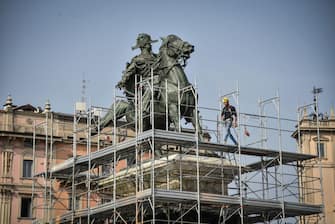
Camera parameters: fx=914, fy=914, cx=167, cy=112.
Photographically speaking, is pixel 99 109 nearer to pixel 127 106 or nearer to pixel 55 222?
pixel 127 106

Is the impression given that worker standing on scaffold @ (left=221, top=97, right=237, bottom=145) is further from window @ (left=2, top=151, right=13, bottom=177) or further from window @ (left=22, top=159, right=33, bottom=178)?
window @ (left=22, top=159, right=33, bottom=178)

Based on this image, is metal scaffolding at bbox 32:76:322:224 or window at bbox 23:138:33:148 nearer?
metal scaffolding at bbox 32:76:322:224

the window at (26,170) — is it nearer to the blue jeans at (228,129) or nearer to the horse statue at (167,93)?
the horse statue at (167,93)

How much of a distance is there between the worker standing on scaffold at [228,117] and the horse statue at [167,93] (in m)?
0.96

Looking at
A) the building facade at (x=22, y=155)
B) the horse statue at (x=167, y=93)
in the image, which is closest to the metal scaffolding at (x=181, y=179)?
the horse statue at (x=167, y=93)

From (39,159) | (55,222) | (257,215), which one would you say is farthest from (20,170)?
(257,215)

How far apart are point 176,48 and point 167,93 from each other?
2.08 m

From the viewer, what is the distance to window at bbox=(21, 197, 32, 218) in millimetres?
56250

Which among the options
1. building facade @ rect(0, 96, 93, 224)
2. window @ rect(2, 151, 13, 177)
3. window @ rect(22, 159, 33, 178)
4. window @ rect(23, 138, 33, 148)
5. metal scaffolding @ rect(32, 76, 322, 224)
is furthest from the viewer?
window @ rect(22, 159, 33, 178)

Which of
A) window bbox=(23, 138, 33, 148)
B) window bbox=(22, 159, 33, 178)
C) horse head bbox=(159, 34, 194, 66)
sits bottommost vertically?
horse head bbox=(159, 34, 194, 66)

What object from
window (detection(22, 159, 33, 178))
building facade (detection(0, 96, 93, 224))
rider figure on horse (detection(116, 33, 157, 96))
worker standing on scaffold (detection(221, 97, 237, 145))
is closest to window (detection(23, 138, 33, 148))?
building facade (detection(0, 96, 93, 224))

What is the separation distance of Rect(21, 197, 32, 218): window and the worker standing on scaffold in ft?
94.9

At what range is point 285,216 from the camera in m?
29.9

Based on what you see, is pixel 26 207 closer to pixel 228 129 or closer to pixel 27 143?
pixel 27 143
